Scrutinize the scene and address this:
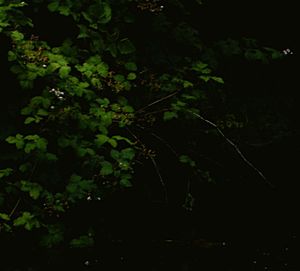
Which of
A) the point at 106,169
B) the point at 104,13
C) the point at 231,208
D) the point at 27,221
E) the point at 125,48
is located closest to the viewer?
the point at 27,221

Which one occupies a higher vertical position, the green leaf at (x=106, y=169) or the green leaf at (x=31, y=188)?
the green leaf at (x=106, y=169)

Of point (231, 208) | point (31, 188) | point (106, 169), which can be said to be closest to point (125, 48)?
point (106, 169)

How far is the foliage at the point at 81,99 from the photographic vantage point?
8.83 feet

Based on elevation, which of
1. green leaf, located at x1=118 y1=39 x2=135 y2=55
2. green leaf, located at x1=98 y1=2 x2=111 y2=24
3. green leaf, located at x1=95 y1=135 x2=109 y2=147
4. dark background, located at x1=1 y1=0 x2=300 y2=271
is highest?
green leaf, located at x1=98 y1=2 x2=111 y2=24

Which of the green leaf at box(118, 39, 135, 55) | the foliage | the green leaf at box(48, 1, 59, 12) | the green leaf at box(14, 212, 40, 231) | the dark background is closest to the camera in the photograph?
the green leaf at box(14, 212, 40, 231)

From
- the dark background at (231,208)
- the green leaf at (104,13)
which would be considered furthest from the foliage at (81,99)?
the dark background at (231,208)

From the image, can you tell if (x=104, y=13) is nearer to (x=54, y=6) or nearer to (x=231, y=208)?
(x=54, y=6)

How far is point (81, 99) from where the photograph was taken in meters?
3.14

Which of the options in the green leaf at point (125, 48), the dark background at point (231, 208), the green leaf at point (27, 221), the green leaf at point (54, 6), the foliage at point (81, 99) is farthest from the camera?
the dark background at point (231, 208)

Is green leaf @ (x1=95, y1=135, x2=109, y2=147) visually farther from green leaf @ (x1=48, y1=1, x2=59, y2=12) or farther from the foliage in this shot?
green leaf @ (x1=48, y1=1, x2=59, y2=12)

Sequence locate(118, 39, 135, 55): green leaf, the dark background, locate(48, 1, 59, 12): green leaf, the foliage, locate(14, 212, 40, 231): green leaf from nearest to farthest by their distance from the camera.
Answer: locate(14, 212, 40, 231): green leaf → the foliage → locate(48, 1, 59, 12): green leaf → locate(118, 39, 135, 55): green leaf → the dark background

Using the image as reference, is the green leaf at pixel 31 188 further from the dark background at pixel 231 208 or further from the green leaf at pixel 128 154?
the dark background at pixel 231 208

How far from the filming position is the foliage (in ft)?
8.83

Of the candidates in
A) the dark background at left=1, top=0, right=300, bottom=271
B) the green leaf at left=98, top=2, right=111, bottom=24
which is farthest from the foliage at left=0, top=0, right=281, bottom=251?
the dark background at left=1, top=0, right=300, bottom=271
